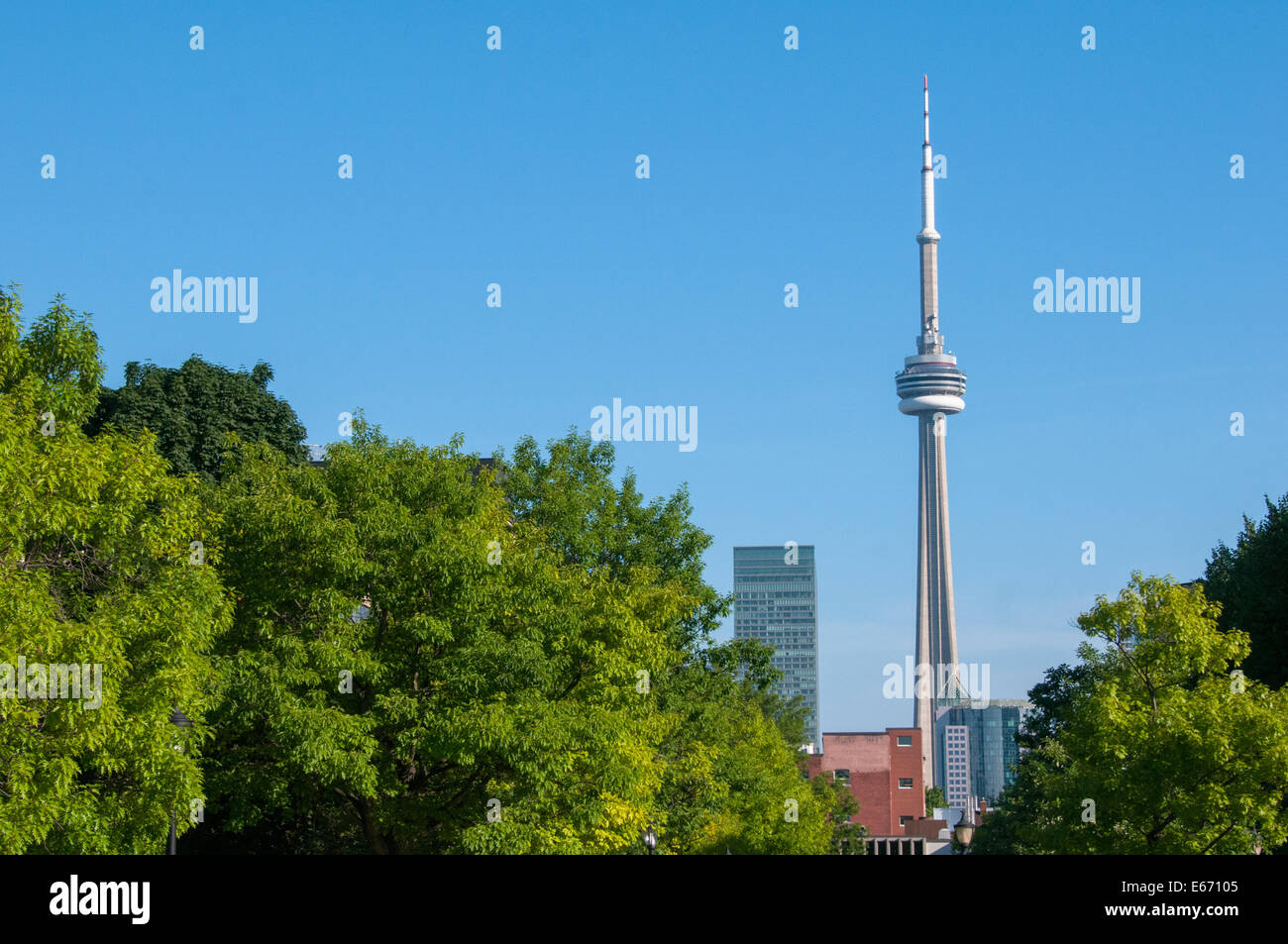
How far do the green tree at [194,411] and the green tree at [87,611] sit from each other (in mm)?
19215

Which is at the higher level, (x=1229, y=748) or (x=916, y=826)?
(x=1229, y=748)

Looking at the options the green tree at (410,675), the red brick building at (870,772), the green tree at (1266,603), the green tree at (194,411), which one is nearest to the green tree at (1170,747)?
the green tree at (410,675)

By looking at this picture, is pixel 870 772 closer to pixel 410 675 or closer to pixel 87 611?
pixel 410 675

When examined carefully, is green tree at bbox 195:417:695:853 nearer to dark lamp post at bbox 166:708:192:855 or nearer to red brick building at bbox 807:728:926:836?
dark lamp post at bbox 166:708:192:855

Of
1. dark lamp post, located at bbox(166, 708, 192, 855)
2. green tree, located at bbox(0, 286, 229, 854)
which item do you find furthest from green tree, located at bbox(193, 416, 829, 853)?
dark lamp post, located at bbox(166, 708, 192, 855)

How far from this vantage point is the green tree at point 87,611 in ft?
69.3

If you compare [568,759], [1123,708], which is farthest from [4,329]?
[1123,708]

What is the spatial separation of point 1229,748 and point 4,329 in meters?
25.0

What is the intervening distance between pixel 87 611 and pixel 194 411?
2400 centimetres

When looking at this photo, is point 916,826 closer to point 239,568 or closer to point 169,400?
point 169,400

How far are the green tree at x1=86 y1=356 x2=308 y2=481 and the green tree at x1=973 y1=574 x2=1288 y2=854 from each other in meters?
27.5
